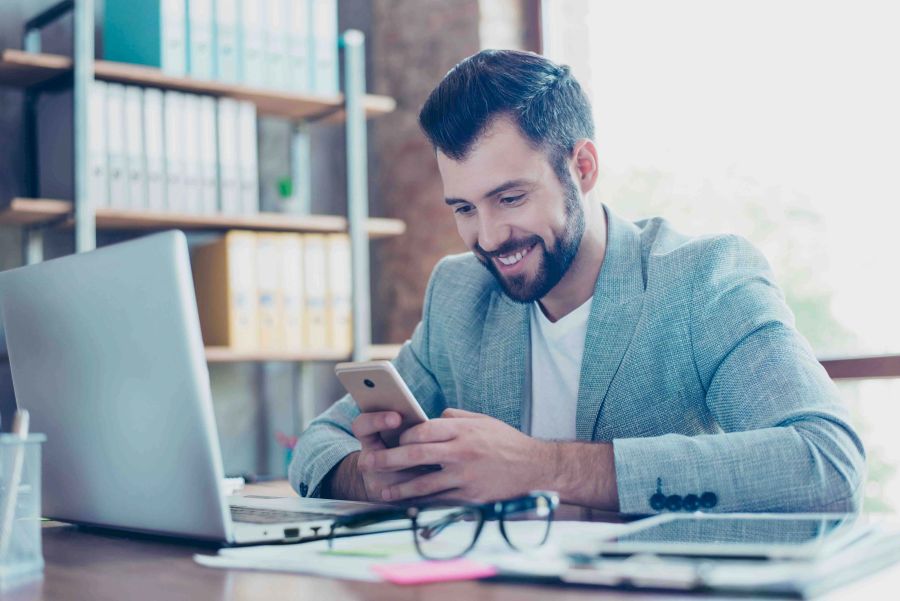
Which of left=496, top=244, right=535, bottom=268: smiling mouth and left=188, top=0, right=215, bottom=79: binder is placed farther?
left=188, top=0, right=215, bottom=79: binder

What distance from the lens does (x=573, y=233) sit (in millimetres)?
1695

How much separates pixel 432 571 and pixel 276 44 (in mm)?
2251

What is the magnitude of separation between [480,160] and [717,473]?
68cm

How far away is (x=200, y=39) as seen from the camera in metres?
2.71

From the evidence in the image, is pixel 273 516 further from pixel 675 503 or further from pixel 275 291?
pixel 275 291

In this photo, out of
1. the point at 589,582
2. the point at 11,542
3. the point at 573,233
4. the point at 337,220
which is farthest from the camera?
the point at 337,220

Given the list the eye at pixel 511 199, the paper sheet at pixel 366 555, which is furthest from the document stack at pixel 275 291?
the paper sheet at pixel 366 555

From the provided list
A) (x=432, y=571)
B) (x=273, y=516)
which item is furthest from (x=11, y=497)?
(x=432, y=571)

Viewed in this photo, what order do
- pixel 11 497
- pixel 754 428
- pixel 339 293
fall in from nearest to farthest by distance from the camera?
pixel 11 497
pixel 754 428
pixel 339 293

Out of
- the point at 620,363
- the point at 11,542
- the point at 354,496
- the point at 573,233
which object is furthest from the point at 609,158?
the point at 11,542

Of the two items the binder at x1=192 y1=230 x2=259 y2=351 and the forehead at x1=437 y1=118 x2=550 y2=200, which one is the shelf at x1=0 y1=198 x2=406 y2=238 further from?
the forehead at x1=437 y1=118 x2=550 y2=200

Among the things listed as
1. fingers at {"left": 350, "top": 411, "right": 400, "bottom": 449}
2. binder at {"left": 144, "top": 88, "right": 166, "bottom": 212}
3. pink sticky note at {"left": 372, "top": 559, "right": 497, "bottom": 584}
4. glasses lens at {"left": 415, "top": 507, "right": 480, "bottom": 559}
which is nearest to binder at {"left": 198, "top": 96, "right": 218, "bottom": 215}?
binder at {"left": 144, "top": 88, "right": 166, "bottom": 212}

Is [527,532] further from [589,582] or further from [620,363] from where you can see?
[620,363]

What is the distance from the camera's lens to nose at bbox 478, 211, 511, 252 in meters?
1.66
